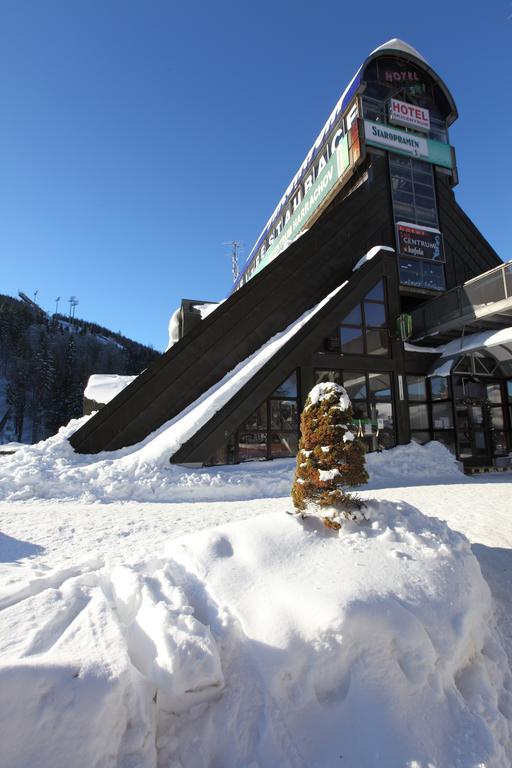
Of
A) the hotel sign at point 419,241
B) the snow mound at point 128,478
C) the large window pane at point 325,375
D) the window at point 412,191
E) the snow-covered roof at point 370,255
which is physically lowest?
the snow mound at point 128,478

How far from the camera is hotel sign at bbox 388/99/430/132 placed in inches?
703

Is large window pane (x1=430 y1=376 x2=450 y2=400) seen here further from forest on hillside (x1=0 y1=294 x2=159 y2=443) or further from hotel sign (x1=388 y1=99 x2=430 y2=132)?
forest on hillside (x1=0 y1=294 x2=159 y2=443)

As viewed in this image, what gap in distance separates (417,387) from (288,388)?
629cm

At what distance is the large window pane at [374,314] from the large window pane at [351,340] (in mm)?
650

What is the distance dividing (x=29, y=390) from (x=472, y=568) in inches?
2956

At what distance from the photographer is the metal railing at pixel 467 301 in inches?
468

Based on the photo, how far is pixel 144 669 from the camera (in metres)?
2.44

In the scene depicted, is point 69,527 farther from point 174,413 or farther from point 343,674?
point 174,413

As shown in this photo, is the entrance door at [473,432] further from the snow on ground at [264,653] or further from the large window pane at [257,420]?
the snow on ground at [264,653]

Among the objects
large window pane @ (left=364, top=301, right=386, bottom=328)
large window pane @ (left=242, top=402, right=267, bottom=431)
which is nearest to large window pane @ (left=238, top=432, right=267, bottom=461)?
large window pane @ (left=242, top=402, right=267, bottom=431)

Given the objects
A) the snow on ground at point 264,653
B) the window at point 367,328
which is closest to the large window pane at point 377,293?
the window at point 367,328

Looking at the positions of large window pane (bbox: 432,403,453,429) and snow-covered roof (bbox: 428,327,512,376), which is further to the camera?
large window pane (bbox: 432,403,453,429)

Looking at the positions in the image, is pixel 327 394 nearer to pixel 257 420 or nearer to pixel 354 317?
pixel 257 420

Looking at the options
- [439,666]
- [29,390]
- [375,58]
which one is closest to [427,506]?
[439,666]
